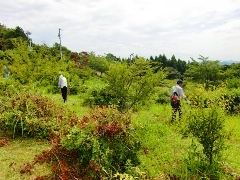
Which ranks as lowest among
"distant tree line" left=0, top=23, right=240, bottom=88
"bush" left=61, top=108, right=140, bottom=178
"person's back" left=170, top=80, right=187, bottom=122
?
"bush" left=61, top=108, right=140, bottom=178

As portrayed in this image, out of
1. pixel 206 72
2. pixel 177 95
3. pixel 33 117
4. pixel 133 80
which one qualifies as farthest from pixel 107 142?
pixel 206 72

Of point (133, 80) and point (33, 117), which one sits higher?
point (133, 80)

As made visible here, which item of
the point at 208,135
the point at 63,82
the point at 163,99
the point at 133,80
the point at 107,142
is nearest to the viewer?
the point at 208,135

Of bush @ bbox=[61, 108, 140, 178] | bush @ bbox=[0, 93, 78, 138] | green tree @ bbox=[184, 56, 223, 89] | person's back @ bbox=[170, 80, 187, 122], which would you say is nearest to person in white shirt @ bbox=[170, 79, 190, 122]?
person's back @ bbox=[170, 80, 187, 122]

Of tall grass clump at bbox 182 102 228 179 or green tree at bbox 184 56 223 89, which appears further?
green tree at bbox 184 56 223 89

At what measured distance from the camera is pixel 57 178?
209 inches

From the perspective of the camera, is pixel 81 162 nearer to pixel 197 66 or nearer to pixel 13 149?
pixel 13 149

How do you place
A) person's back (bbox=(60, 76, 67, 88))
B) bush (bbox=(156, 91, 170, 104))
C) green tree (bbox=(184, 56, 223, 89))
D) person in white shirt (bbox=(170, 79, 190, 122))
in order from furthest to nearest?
green tree (bbox=(184, 56, 223, 89)) → bush (bbox=(156, 91, 170, 104)) → person's back (bbox=(60, 76, 67, 88)) → person in white shirt (bbox=(170, 79, 190, 122))

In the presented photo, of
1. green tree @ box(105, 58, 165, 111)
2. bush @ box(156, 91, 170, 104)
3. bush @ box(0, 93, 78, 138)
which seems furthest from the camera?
bush @ box(156, 91, 170, 104)

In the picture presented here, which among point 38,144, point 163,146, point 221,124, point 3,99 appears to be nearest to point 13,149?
point 38,144

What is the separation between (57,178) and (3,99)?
478 cm

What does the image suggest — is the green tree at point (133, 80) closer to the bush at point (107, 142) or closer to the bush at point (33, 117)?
the bush at point (33, 117)

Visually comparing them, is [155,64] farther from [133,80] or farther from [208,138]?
[208,138]

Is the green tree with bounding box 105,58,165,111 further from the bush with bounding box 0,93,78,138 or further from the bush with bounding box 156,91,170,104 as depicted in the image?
the bush with bounding box 156,91,170,104
